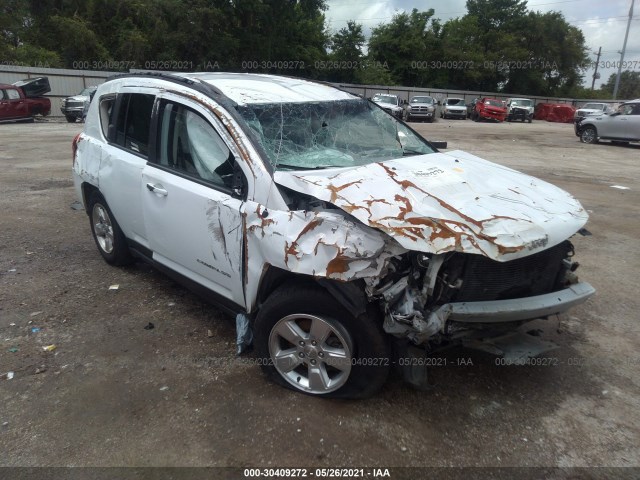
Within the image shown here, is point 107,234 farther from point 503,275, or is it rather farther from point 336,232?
point 503,275

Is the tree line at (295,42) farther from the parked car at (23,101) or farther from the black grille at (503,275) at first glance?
the black grille at (503,275)

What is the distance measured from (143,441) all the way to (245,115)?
6.79 ft

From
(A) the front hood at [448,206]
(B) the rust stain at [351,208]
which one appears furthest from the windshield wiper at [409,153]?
(B) the rust stain at [351,208]

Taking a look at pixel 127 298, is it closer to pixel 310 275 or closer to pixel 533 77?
pixel 310 275

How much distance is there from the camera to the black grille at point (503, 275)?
266 centimetres

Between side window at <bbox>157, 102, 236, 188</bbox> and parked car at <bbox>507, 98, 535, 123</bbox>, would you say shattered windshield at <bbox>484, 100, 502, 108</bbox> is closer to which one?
parked car at <bbox>507, 98, 535, 123</bbox>

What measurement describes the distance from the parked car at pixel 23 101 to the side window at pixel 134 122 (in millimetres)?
19501

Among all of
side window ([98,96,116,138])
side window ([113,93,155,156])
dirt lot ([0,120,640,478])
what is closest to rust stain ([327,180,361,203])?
dirt lot ([0,120,640,478])

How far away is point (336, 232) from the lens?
2.68 metres

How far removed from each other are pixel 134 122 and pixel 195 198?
132cm

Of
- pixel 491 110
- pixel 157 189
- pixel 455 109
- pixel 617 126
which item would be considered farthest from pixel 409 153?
pixel 455 109

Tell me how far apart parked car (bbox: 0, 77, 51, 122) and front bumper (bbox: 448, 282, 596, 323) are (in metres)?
22.6

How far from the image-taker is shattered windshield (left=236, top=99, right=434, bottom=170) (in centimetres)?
324

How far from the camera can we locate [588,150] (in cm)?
1720
